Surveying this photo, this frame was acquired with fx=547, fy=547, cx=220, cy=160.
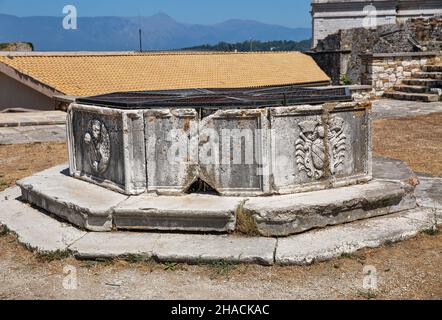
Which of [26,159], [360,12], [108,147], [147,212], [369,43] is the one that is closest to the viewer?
[147,212]

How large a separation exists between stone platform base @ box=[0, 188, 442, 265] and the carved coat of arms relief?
58cm

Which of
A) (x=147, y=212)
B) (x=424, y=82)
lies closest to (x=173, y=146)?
(x=147, y=212)

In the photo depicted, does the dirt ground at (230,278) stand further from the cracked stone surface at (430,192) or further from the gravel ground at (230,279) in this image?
the cracked stone surface at (430,192)

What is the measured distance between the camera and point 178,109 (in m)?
4.71

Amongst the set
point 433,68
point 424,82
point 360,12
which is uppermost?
point 360,12

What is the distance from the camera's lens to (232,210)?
170 inches

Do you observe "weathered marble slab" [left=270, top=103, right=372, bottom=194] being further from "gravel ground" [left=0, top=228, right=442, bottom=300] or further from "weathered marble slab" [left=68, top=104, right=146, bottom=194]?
"weathered marble slab" [left=68, top=104, right=146, bottom=194]

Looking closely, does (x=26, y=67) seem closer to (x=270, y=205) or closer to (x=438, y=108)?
(x=438, y=108)

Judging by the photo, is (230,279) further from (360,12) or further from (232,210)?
(360,12)

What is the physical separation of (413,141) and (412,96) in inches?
264

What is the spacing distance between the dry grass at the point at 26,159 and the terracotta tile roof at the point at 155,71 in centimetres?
460

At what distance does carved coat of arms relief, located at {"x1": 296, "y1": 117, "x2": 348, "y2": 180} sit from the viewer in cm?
475

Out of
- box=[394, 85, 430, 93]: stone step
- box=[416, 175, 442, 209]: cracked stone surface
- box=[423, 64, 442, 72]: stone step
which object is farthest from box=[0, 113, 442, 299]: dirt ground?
box=[423, 64, 442, 72]: stone step
